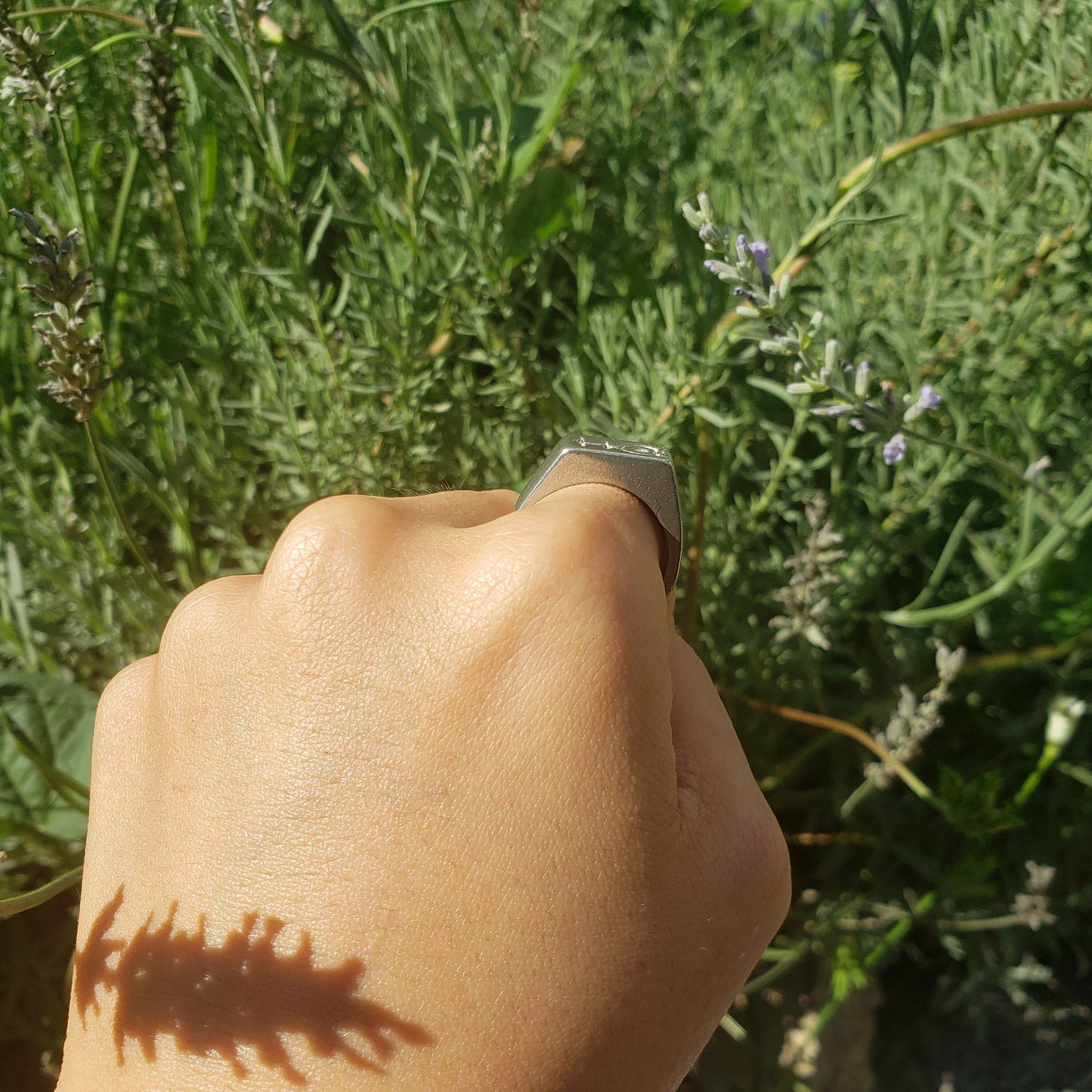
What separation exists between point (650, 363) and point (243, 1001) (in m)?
0.98

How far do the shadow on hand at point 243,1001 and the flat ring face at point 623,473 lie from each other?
0.47 m

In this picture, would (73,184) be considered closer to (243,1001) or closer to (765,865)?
(243,1001)

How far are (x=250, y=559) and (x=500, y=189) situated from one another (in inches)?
26.6

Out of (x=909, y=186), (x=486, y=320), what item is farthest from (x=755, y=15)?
(x=486, y=320)

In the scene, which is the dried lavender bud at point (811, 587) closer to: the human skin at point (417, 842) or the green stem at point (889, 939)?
the human skin at point (417, 842)

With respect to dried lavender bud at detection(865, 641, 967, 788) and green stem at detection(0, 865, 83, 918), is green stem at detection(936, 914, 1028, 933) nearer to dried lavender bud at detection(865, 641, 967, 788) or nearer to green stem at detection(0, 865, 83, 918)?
dried lavender bud at detection(865, 641, 967, 788)

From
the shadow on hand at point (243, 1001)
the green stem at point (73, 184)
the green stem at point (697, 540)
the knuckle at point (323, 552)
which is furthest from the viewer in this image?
the green stem at point (697, 540)

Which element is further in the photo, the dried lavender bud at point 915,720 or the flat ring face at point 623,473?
the dried lavender bud at point 915,720

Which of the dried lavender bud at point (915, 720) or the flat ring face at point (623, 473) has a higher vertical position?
the flat ring face at point (623, 473)

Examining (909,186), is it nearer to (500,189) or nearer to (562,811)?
(500,189)

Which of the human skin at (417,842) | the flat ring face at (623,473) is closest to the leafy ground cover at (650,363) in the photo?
the flat ring face at (623,473)

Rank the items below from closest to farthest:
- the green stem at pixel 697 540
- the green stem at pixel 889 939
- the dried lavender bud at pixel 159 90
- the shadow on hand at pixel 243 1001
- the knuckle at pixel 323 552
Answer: the shadow on hand at pixel 243 1001 → the knuckle at pixel 323 552 → the dried lavender bud at pixel 159 90 → the green stem at pixel 697 540 → the green stem at pixel 889 939

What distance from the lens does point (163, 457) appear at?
4.18 feet

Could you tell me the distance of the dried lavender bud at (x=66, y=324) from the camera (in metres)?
0.82
